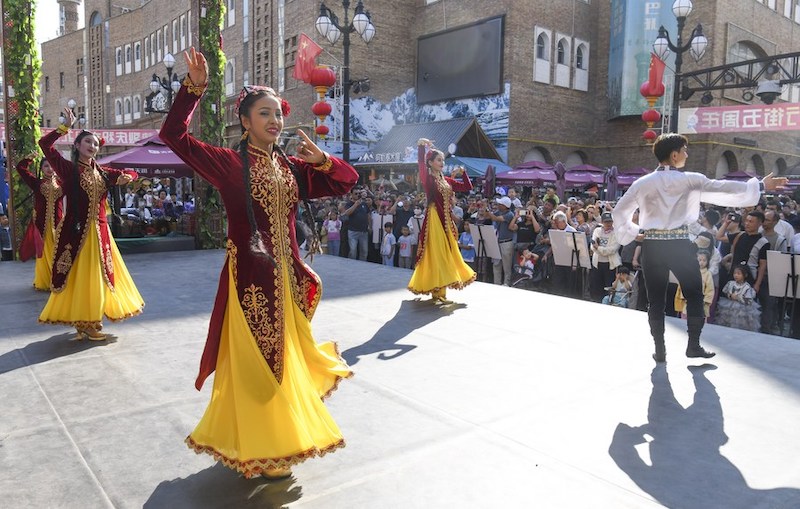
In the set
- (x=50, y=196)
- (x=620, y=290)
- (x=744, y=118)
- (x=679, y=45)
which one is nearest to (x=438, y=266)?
(x=620, y=290)

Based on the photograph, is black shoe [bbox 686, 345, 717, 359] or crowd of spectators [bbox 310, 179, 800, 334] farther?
crowd of spectators [bbox 310, 179, 800, 334]

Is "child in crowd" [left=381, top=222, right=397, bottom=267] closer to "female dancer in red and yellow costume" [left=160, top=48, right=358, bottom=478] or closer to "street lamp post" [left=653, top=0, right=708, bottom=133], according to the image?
"street lamp post" [left=653, top=0, right=708, bottom=133]

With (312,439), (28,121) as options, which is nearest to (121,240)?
(28,121)

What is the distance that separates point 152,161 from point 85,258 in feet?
28.0

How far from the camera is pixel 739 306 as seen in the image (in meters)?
7.58

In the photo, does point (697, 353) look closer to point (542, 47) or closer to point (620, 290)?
point (620, 290)

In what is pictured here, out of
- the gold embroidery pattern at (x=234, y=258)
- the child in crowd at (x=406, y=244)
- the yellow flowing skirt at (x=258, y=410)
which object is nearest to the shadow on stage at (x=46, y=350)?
the yellow flowing skirt at (x=258, y=410)

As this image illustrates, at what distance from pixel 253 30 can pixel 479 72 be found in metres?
13.0

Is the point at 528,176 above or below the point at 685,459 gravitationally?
above

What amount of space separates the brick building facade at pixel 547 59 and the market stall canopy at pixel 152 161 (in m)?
12.2

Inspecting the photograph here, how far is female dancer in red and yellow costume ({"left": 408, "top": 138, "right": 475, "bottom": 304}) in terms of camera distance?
754 centimetres

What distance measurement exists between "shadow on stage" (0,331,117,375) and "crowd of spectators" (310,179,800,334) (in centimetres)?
476

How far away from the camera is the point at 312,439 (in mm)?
2994

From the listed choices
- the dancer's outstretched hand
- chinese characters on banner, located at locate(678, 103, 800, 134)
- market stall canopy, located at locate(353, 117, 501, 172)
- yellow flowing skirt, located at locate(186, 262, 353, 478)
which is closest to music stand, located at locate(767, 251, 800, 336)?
yellow flowing skirt, located at locate(186, 262, 353, 478)
